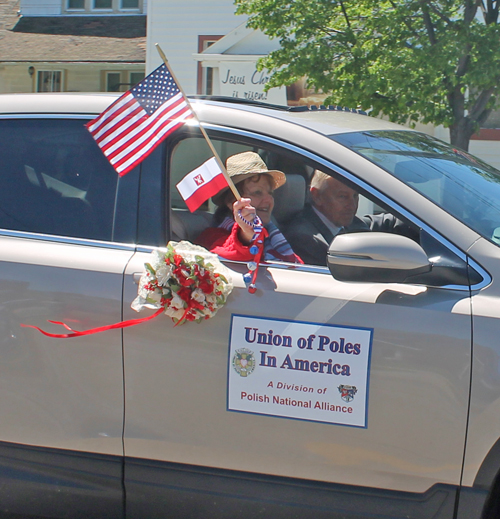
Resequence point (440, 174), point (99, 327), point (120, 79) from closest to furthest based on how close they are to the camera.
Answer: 1. point (99, 327)
2. point (440, 174)
3. point (120, 79)

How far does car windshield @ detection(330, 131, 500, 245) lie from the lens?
2373 mm

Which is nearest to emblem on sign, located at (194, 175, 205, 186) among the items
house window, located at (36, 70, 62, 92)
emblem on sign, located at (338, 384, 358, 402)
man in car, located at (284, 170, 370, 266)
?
man in car, located at (284, 170, 370, 266)

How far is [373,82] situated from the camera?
8117 millimetres

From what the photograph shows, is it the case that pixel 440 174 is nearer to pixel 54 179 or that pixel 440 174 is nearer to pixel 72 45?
pixel 54 179

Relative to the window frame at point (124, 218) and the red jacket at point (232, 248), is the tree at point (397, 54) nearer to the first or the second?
the red jacket at point (232, 248)

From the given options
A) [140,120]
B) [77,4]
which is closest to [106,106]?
[140,120]

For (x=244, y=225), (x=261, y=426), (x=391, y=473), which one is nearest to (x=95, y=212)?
(x=244, y=225)

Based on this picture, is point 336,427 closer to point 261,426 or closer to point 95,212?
point 261,426

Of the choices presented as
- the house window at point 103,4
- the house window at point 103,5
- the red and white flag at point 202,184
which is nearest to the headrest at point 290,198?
the red and white flag at point 202,184

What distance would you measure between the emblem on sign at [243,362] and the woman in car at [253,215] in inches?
14.7

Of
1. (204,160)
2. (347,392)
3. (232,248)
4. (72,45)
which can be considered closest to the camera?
(347,392)

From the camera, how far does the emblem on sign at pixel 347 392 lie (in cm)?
224

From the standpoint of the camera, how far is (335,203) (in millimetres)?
2840

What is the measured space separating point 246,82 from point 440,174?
11231 mm
